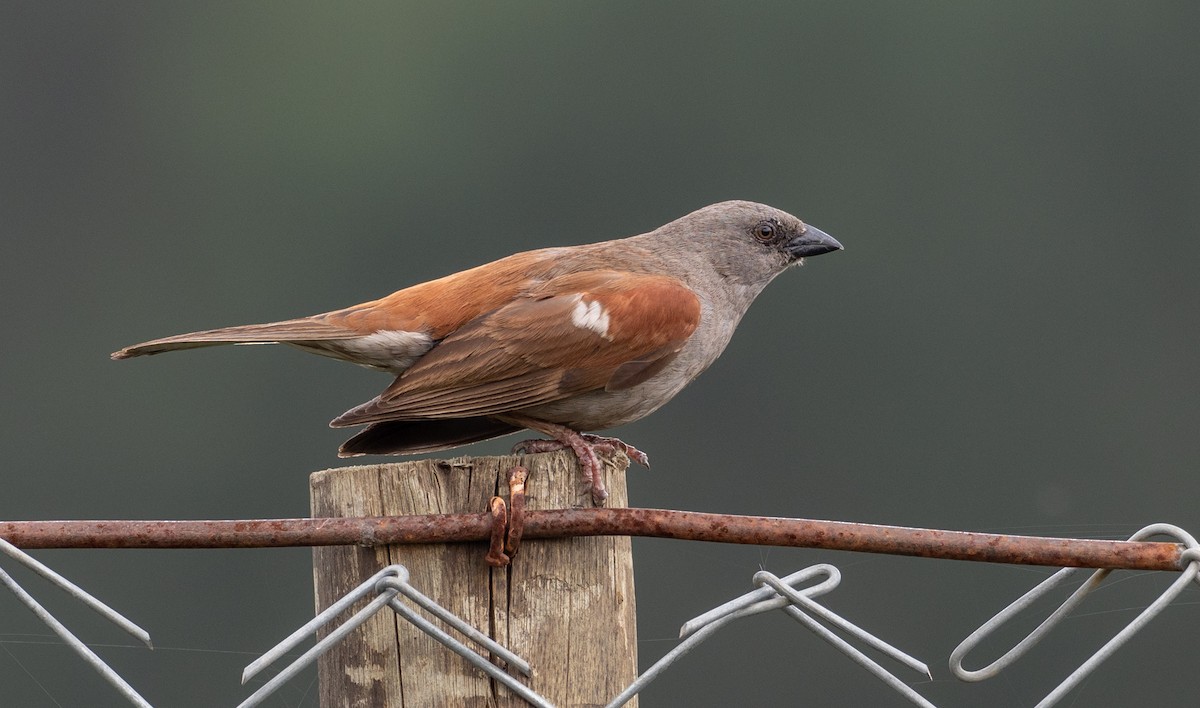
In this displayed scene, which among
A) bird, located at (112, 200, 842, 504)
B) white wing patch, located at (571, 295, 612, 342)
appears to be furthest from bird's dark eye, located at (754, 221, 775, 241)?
white wing patch, located at (571, 295, 612, 342)

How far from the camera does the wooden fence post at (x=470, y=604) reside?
7.84ft

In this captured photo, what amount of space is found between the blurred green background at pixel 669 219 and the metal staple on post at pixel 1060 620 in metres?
10.6

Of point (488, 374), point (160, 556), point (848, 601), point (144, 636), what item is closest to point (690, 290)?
point (488, 374)

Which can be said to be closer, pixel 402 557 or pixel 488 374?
pixel 402 557

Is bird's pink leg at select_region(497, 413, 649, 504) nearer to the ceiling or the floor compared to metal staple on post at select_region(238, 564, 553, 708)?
nearer to the ceiling

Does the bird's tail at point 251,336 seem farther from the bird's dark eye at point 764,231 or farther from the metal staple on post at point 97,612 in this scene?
the bird's dark eye at point 764,231

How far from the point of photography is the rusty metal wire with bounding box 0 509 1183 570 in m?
2.37

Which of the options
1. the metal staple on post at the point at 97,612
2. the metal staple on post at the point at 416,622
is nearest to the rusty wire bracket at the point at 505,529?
the metal staple on post at the point at 416,622

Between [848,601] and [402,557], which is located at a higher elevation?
[402,557]

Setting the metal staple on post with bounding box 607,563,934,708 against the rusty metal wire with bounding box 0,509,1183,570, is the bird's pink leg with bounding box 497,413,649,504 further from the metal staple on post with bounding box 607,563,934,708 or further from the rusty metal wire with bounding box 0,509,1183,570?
the metal staple on post with bounding box 607,563,934,708

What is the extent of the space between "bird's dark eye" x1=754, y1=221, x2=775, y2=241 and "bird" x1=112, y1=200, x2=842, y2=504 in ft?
1.89

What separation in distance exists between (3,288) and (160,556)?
687cm

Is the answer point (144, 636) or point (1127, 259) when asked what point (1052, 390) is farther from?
point (144, 636)

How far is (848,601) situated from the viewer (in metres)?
15.1
